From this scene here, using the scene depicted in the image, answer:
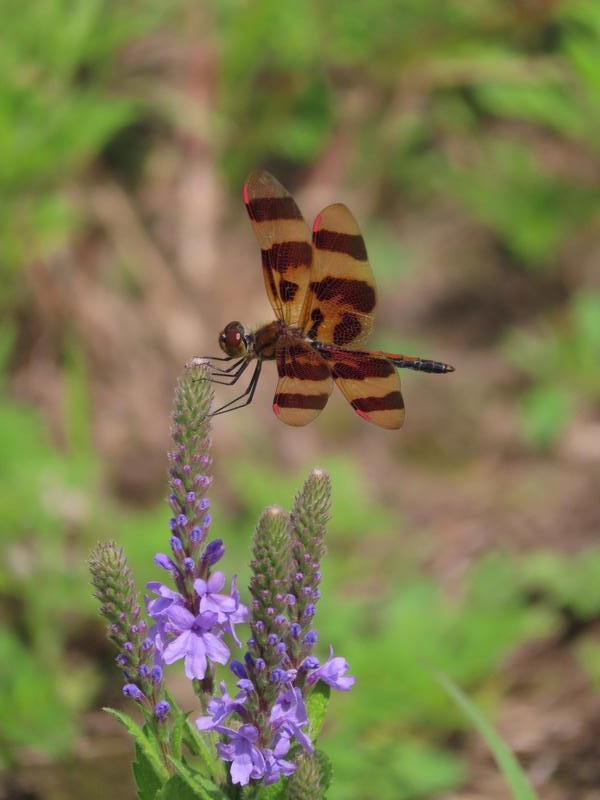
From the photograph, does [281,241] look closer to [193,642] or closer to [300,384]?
[300,384]

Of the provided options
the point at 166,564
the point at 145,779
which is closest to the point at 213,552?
the point at 166,564

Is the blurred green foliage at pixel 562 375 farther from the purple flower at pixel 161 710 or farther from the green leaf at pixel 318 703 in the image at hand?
the purple flower at pixel 161 710

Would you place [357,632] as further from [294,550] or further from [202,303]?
[202,303]

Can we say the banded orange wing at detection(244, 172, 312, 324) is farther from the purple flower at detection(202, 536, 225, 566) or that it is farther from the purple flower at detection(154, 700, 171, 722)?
the purple flower at detection(154, 700, 171, 722)

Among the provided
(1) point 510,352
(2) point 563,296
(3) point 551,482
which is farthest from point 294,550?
(2) point 563,296

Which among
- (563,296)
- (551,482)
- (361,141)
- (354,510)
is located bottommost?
(354,510)

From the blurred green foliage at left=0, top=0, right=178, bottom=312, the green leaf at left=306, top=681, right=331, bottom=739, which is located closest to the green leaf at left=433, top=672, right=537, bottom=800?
the green leaf at left=306, top=681, right=331, bottom=739
